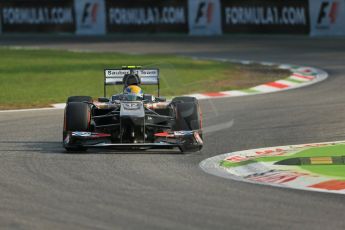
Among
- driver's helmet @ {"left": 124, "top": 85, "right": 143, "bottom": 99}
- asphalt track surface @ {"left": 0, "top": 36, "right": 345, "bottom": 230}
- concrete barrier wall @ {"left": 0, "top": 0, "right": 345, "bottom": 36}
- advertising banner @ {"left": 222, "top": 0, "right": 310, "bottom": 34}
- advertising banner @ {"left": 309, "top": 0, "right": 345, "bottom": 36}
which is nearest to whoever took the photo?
asphalt track surface @ {"left": 0, "top": 36, "right": 345, "bottom": 230}

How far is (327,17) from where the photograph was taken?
3794cm

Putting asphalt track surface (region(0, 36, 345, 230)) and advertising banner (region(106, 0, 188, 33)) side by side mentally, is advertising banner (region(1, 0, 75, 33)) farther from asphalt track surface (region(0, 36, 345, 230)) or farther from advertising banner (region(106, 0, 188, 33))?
asphalt track surface (region(0, 36, 345, 230))

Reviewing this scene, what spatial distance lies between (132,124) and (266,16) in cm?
2602

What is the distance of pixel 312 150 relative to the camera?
14.2 m

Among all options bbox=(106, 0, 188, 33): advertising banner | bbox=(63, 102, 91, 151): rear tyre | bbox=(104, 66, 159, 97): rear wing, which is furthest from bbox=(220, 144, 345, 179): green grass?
bbox=(106, 0, 188, 33): advertising banner

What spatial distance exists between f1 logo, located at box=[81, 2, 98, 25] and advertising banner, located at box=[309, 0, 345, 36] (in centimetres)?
1068

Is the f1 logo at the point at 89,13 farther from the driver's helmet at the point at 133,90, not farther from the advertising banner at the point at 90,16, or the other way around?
the driver's helmet at the point at 133,90

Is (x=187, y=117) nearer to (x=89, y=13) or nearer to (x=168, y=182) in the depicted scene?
(x=168, y=182)

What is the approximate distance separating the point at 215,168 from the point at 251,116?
6.07 m

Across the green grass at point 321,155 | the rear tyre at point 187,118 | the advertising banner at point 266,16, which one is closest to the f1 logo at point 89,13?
the advertising banner at point 266,16

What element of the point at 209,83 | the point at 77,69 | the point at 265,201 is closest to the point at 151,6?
the point at 77,69

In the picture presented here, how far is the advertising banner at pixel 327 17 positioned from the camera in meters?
37.6

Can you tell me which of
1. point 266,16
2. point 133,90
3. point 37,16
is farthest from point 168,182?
point 37,16

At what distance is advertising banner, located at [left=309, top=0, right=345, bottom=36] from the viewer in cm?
3762
